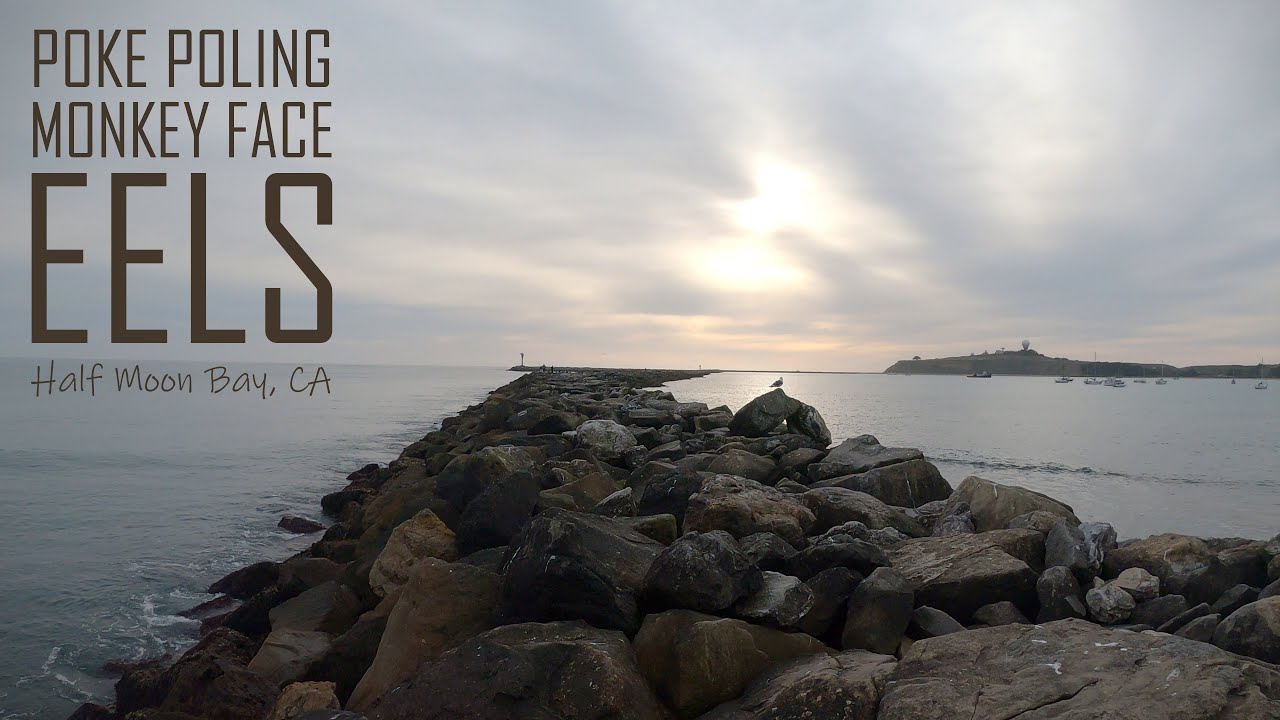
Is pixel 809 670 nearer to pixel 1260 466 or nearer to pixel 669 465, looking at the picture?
pixel 669 465

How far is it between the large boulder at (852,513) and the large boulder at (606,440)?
493cm

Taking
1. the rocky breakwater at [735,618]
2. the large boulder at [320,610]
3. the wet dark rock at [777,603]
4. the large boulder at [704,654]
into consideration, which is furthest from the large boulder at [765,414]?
the large boulder at [704,654]

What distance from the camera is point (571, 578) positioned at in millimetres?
4547

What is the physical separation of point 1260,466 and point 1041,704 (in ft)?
72.2

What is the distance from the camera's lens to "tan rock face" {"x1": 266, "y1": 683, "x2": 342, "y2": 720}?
185 inches

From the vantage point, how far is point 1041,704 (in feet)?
10.7

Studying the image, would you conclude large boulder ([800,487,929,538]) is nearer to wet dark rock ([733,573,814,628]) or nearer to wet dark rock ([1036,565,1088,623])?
wet dark rock ([1036,565,1088,623])

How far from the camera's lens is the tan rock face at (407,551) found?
21.4ft

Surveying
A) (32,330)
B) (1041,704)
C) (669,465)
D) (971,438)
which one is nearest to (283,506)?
(32,330)

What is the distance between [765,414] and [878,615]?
9548mm

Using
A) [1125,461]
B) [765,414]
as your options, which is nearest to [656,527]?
[765,414]

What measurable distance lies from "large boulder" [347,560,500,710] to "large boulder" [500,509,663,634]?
179mm

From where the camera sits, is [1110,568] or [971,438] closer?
[1110,568]

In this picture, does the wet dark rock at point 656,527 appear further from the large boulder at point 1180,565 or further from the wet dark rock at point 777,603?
the large boulder at point 1180,565
